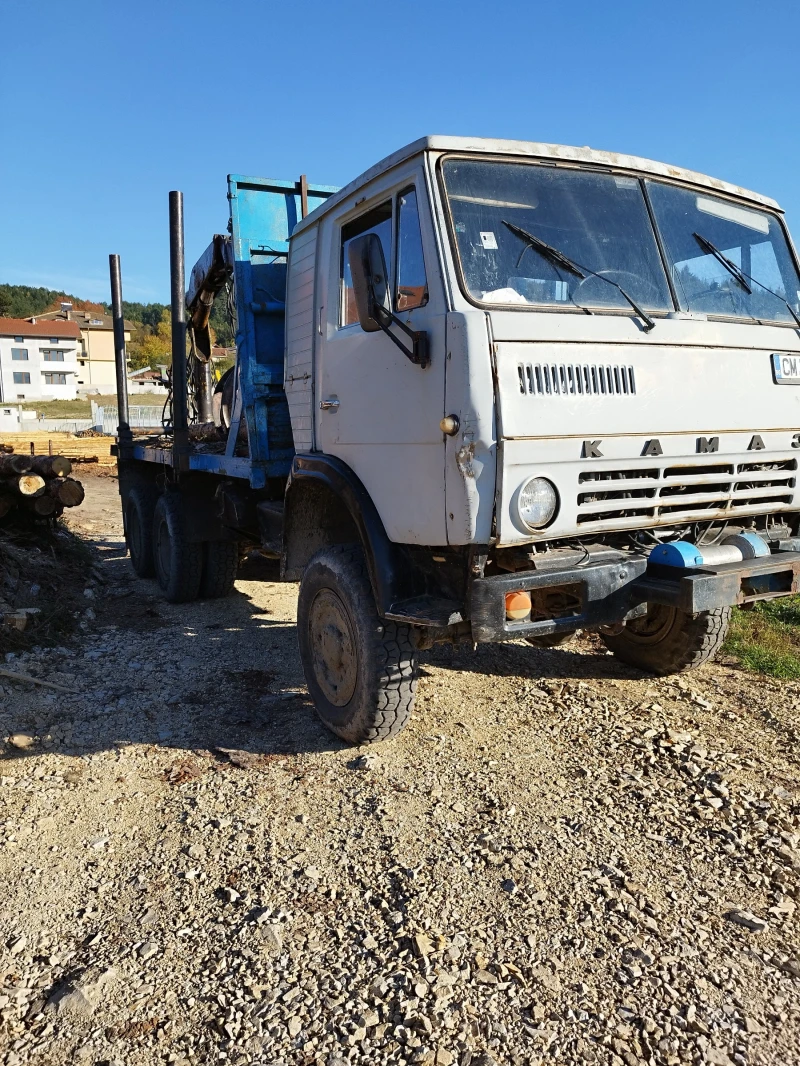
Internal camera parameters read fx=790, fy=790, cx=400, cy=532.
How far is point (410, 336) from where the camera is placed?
3285 millimetres

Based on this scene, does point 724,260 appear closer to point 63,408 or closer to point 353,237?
point 353,237

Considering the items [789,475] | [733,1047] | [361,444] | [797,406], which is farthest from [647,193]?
[733,1047]

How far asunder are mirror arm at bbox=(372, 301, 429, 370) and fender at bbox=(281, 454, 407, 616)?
2.51ft

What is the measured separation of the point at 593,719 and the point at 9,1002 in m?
2.93

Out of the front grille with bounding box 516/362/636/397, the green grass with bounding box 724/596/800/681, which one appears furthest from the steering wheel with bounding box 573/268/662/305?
the green grass with bounding box 724/596/800/681

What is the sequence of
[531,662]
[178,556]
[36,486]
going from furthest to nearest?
1. [36,486]
2. [178,556]
3. [531,662]

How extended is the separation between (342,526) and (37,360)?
70.5m

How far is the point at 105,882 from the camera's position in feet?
9.82

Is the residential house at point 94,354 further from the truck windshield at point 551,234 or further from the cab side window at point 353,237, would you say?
the truck windshield at point 551,234

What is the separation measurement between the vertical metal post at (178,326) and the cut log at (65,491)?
165cm

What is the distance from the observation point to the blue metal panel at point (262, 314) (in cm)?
535

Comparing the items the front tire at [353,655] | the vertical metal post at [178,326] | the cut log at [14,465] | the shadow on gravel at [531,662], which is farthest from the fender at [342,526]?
the cut log at [14,465]

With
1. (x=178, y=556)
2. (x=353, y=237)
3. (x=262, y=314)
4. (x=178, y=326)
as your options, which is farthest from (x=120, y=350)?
(x=353, y=237)

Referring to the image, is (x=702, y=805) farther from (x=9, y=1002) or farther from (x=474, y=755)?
(x=9, y=1002)
